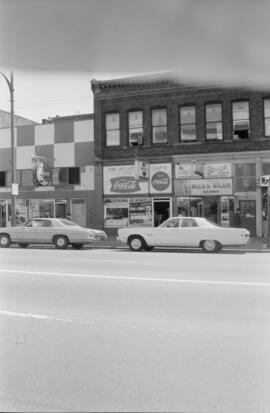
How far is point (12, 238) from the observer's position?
60.6 feet

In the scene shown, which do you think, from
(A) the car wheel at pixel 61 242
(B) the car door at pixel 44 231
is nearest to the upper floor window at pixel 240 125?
(A) the car wheel at pixel 61 242

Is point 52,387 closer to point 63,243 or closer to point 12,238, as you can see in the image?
point 63,243

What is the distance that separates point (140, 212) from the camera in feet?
72.5

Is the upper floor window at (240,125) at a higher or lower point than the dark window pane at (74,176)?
higher

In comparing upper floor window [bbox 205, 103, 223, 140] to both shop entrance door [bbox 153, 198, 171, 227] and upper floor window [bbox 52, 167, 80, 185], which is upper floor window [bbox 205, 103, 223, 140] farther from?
upper floor window [bbox 52, 167, 80, 185]

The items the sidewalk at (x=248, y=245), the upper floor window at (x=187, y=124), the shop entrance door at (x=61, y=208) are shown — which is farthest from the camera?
the shop entrance door at (x=61, y=208)

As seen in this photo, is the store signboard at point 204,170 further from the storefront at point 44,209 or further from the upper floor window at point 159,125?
the storefront at point 44,209

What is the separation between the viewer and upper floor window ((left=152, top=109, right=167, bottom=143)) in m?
22.0

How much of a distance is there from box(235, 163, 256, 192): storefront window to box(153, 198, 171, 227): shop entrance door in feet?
11.0

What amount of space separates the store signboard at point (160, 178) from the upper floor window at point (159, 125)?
51.6 inches

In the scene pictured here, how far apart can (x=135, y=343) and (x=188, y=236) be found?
10.9m

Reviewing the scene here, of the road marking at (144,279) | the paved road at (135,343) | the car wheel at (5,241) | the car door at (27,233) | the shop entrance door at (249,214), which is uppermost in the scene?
the shop entrance door at (249,214)

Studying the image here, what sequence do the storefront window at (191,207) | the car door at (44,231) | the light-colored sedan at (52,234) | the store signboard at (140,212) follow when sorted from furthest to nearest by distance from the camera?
the store signboard at (140,212), the storefront window at (191,207), the car door at (44,231), the light-colored sedan at (52,234)

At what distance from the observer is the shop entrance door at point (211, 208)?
21.1 m
